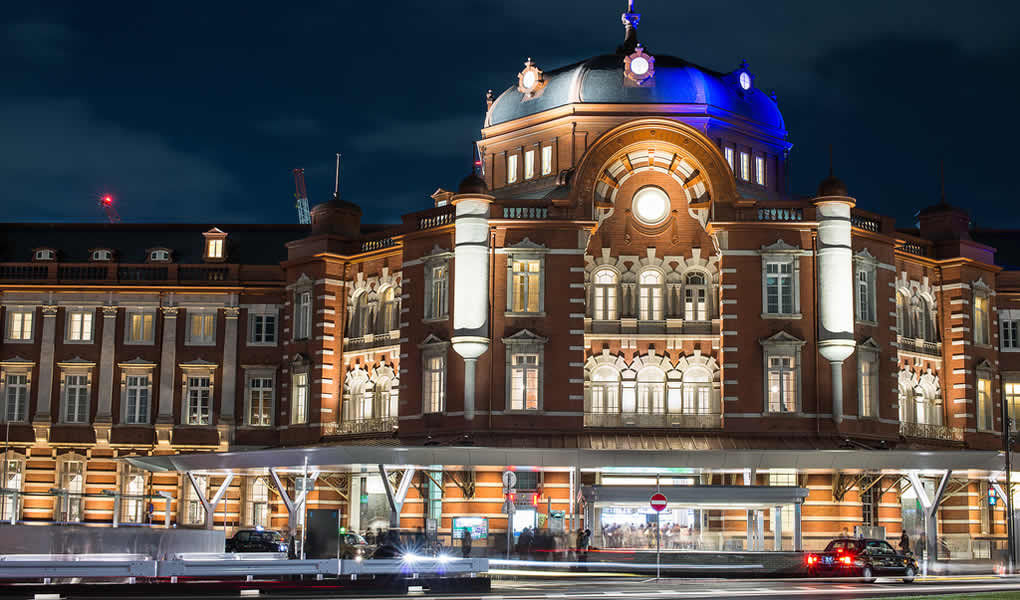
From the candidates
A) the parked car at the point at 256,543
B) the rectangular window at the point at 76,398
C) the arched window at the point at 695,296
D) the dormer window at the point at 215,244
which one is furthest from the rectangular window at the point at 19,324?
the arched window at the point at 695,296

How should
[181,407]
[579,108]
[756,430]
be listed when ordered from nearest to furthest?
[756,430] → [579,108] → [181,407]

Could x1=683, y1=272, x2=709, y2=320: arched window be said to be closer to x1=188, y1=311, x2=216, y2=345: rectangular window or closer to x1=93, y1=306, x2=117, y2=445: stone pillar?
x1=188, y1=311, x2=216, y2=345: rectangular window

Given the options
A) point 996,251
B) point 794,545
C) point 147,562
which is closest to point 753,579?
point 794,545

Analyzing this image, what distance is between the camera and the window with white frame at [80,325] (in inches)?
2948

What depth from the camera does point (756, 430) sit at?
199ft

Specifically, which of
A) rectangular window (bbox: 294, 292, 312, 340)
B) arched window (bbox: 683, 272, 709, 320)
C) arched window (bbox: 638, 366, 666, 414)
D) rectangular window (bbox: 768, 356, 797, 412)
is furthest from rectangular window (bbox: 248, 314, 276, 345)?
rectangular window (bbox: 768, 356, 797, 412)

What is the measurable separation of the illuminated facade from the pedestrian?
6438 mm

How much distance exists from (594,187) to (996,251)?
82.4 feet

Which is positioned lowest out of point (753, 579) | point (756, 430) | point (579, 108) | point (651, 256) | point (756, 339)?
point (753, 579)

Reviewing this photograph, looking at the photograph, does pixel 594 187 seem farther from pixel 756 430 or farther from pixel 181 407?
pixel 181 407

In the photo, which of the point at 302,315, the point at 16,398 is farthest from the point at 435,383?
the point at 16,398

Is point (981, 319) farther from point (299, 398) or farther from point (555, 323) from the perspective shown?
point (299, 398)

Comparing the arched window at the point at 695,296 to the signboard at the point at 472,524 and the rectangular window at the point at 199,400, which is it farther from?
the rectangular window at the point at 199,400

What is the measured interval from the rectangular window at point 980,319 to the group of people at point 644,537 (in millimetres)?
21672
